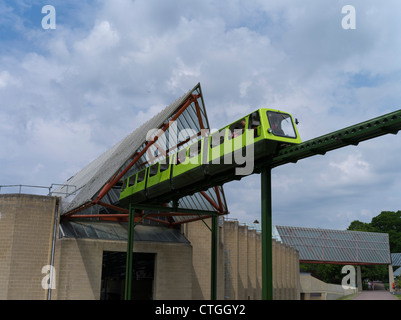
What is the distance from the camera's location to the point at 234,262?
39.5 metres

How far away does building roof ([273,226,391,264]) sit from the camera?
71.2 meters

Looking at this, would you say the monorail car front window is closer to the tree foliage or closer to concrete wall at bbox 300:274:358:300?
concrete wall at bbox 300:274:358:300

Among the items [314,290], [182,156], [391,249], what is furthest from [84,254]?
[391,249]

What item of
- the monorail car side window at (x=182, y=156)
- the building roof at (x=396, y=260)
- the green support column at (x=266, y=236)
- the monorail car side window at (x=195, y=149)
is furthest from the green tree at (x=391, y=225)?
the green support column at (x=266, y=236)

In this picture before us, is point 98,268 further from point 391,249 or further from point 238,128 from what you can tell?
point 391,249

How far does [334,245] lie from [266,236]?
6155 centimetres

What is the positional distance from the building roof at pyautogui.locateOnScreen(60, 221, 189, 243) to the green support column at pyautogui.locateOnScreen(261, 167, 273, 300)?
53.6ft

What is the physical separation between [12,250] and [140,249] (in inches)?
332

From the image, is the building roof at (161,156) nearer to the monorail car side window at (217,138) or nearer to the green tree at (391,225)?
the monorail car side window at (217,138)

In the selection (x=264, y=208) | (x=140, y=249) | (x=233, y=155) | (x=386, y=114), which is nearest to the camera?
(x=386, y=114)
